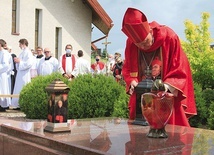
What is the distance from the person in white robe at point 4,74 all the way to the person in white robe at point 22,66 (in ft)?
0.95

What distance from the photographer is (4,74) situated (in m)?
13.1

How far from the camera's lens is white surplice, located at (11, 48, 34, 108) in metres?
13.0

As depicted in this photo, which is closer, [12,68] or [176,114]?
[176,114]

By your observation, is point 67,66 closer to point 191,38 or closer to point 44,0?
point 191,38

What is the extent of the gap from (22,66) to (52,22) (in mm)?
6756

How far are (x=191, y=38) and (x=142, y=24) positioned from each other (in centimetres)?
665

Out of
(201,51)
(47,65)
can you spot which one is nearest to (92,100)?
(201,51)

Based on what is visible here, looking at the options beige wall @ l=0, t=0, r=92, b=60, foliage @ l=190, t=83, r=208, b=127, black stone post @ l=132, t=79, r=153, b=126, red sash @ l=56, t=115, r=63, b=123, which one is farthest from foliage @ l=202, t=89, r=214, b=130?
beige wall @ l=0, t=0, r=92, b=60

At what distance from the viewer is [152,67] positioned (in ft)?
16.5

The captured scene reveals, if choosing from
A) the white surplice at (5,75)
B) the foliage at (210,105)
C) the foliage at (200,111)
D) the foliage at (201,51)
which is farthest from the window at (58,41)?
the foliage at (200,111)

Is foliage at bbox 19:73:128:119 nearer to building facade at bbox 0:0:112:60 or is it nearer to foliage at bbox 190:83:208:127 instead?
foliage at bbox 190:83:208:127

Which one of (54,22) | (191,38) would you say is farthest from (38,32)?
(191,38)

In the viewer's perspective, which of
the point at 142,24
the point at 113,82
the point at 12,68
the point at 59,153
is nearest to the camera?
the point at 59,153

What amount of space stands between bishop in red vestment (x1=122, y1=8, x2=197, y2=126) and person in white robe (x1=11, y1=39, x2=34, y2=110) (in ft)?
26.4
